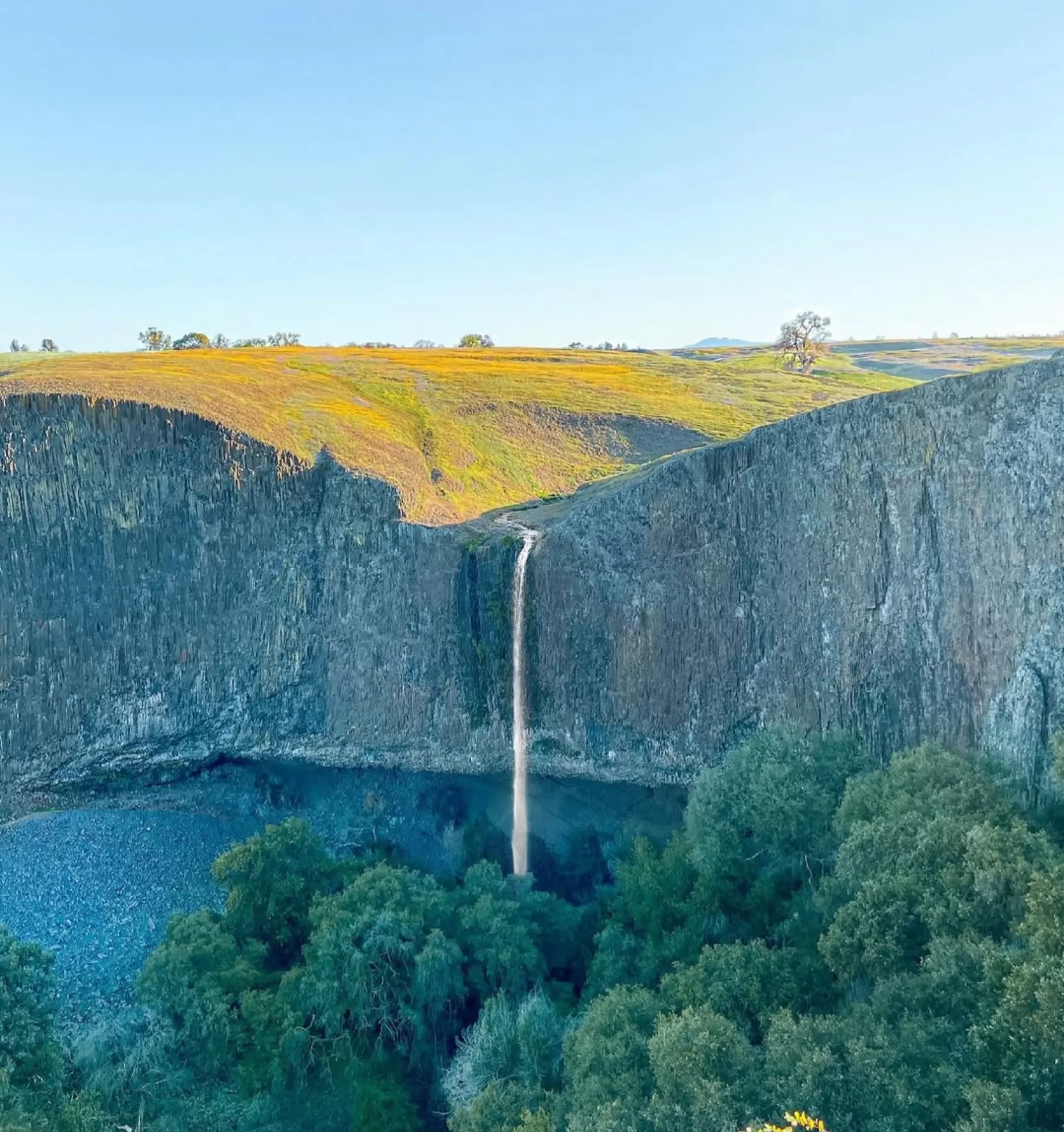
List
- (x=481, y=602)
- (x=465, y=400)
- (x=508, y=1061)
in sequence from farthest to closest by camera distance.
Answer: (x=465, y=400) < (x=481, y=602) < (x=508, y=1061)

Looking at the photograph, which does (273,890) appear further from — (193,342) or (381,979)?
(193,342)

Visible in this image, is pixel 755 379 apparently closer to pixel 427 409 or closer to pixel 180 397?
pixel 427 409

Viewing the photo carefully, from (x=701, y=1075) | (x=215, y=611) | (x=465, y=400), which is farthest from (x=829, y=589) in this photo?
(x=465, y=400)

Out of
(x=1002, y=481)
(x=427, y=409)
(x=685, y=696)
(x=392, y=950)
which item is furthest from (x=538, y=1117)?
(x=427, y=409)

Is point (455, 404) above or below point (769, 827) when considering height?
above

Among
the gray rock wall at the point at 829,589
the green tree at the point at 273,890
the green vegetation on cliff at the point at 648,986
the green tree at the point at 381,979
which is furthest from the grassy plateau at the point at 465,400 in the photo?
the green vegetation on cliff at the point at 648,986

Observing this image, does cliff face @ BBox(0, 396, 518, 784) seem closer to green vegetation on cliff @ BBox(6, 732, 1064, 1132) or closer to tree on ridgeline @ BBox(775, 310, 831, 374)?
green vegetation on cliff @ BBox(6, 732, 1064, 1132)

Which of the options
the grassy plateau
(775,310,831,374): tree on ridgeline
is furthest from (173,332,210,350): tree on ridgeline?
(775,310,831,374): tree on ridgeline
